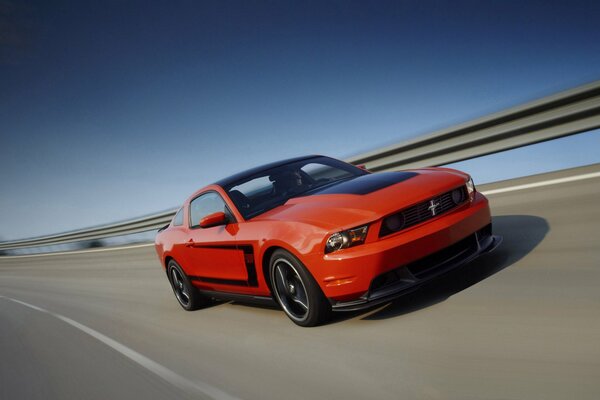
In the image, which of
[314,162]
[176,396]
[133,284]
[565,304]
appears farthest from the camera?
[133,284]

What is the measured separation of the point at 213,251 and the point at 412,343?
2468 millimetres

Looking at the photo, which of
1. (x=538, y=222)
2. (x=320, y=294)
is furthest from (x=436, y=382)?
(x=538, y=222)

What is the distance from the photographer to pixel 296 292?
4.41 m

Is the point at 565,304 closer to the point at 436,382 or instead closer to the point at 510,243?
the point at 436,382

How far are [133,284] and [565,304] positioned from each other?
772cm

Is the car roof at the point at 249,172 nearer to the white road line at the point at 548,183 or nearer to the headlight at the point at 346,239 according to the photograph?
the headlight at the point at 346,239

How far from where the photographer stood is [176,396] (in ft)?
12.2

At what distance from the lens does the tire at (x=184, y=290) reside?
6325 mm

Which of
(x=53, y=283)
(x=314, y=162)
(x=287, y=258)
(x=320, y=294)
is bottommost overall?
(x=53, y=283)

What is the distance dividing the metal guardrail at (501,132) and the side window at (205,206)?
380cm

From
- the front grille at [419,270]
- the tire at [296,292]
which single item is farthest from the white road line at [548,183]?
the tire at [296,292]

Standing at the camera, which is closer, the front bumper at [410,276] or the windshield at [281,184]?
the front bumper at [410,276]

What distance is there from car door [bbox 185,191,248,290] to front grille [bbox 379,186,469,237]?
1449 mm

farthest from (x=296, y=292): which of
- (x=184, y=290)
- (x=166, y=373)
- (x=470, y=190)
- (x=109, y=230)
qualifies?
(x=109, y=230)
